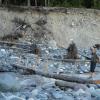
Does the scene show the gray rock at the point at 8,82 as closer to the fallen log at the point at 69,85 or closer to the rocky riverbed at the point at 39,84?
the rocky riverbed at the point at 39,84

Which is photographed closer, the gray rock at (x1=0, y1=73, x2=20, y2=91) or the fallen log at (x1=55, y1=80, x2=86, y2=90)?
the fallen log at (x1=55, y1=80, x2=86, y2=90)

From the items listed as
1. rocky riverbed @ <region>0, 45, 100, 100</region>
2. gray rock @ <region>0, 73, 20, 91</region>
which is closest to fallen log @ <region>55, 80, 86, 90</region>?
rocky riverbed @ <region>0, 45, 100, 100</region>

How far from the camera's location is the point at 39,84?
17281 mm

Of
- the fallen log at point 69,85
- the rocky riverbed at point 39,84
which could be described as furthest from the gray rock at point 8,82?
the fallen log at point 69,85

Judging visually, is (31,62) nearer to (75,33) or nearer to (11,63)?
(11,63)

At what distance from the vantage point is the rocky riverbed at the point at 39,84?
15211 mm

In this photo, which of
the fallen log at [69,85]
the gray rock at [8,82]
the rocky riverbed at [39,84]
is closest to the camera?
the rocky riverbed at [39,84]

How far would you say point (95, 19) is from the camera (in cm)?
3275

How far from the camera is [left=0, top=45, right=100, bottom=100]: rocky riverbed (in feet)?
49.9

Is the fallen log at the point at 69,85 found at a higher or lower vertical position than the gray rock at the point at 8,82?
higher

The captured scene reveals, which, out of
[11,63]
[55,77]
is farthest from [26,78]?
[11,63]

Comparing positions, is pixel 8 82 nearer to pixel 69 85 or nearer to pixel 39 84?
pixel 39 84

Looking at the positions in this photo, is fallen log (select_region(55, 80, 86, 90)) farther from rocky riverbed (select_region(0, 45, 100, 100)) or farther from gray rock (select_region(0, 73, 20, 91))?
gray rock (select_region(0, 73, 20, 91))

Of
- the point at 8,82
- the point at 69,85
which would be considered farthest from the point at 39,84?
the point at 69,85
